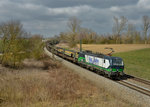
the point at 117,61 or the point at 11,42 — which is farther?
the point at 11,42

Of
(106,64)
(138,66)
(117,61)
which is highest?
(117,61)

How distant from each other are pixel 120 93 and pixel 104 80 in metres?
3.19

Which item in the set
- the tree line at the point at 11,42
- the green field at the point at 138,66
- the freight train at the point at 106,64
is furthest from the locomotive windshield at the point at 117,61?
the tree line at the point at 11,42

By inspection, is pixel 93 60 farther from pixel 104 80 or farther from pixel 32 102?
pixel 32 102

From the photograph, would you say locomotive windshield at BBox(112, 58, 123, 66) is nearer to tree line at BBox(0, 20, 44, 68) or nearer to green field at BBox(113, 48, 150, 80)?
green field at BBox(113, 48, 150, 80)

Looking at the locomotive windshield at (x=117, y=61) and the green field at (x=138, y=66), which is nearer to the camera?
the locomotive windshield at (x=117, y=61)

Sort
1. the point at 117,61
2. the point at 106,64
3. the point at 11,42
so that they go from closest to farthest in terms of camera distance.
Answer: the point at 117,61 < the point at 106,64 < the point at 11,42

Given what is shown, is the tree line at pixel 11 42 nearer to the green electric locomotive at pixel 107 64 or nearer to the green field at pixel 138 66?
the green electric locomotive at pixel 107 64

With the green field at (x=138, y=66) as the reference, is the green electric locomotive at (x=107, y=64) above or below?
above

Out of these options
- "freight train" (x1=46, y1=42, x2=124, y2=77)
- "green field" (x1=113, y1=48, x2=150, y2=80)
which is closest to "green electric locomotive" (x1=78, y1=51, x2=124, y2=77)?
"freight train" (x1=46, y1=42, x2=124, y2=77)

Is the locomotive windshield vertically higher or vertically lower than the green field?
higher

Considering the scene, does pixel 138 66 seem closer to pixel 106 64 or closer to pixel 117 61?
pixel 117 61

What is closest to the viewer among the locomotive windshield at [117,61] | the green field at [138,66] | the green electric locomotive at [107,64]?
the green electric locomotive at [107,64]

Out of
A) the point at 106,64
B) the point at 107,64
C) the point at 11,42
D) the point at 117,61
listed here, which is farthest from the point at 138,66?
the point at 11,42
